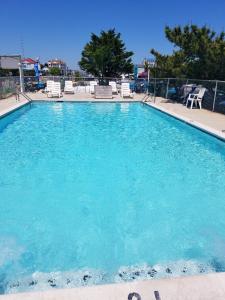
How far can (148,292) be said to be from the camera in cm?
234

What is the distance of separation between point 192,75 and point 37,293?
574 inches

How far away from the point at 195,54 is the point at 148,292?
14071mm

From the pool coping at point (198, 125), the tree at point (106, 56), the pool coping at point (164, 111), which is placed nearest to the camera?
the pool coping at point (198, 125)

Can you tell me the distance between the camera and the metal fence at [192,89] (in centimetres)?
1216

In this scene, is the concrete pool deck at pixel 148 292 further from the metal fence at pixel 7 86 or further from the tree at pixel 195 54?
the metal fence at pixel 7 86

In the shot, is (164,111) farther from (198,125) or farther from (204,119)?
(198,125)

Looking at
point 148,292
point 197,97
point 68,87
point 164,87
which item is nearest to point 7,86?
point 68,87

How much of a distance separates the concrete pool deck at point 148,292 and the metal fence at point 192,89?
10398 millimetres

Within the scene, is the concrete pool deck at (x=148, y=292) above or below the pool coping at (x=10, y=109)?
below

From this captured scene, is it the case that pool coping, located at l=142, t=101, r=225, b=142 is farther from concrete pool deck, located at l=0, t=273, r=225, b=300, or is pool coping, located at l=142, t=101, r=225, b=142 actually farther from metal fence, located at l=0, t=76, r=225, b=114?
concrete pool deck, located at l=0, t=273, r=225, b=300

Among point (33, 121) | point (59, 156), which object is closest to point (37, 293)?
point (59, 156)

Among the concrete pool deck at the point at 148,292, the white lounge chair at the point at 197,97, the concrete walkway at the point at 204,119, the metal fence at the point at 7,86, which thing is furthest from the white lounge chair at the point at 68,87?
the concrete pool deck at the point at 148,292

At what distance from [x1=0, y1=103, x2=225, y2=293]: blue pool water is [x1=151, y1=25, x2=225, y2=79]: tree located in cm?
558

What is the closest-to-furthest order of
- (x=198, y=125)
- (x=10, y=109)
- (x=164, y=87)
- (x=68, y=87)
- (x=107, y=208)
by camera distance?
1. (x=107, y=208)
2. (x=198, y=125)
3. (x=10, y=109)
4. (x=164, y=87)
5. (x=68, y=87)
